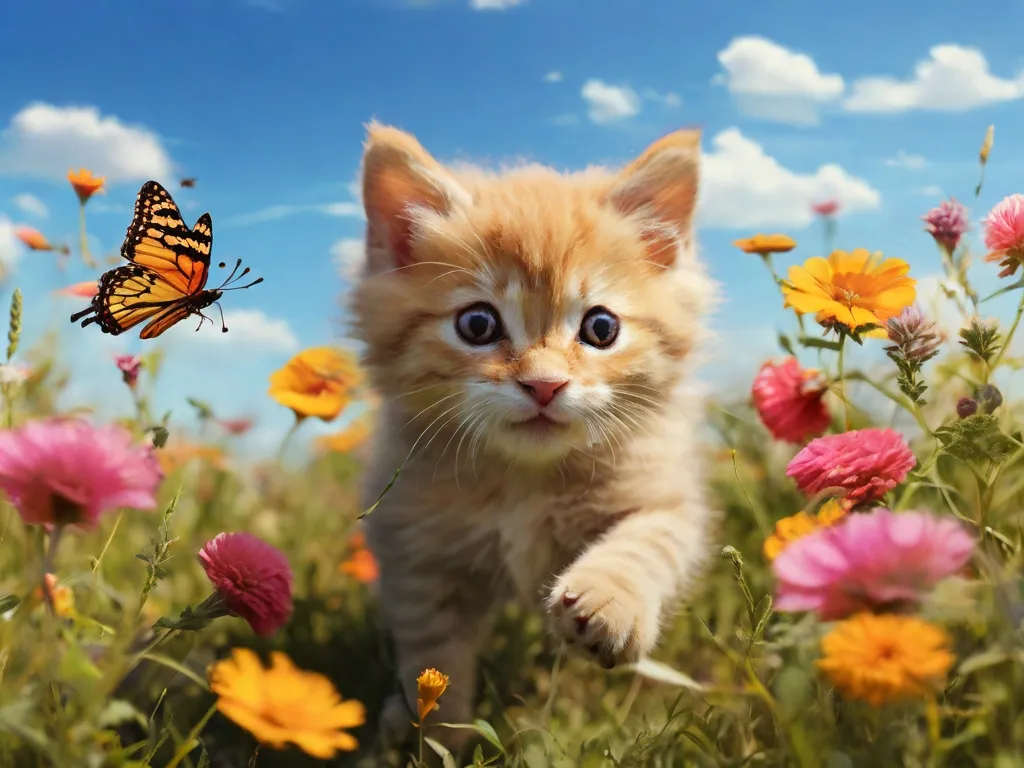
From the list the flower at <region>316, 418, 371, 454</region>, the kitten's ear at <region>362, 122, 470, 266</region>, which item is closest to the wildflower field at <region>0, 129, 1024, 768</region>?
the kitten's ear at <region>362, 122, 470, 266</region>

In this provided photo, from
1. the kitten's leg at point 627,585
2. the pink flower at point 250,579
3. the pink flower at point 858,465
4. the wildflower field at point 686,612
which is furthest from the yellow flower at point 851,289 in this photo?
the pink flower at point 250,579

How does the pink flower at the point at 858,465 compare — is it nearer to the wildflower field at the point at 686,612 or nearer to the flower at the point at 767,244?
the wildflower field at the point at 686,612

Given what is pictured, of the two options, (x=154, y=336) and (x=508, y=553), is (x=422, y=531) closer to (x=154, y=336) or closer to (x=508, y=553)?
(x=508, y=553)

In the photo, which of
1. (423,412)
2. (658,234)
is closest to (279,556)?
(423,412)

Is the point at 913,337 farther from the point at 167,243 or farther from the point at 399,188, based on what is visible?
the point at 167,243

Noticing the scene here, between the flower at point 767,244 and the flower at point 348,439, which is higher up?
the flower at point 767,244

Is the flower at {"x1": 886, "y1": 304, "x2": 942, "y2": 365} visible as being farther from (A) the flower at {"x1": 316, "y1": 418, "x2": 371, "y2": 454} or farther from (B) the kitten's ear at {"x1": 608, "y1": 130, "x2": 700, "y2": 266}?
(A) the flower at {"x1": 316, "y1": 418, "x2": 371, "y2": 454}
